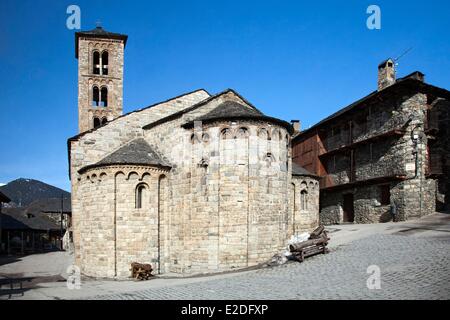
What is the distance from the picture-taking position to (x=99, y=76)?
31.6 m

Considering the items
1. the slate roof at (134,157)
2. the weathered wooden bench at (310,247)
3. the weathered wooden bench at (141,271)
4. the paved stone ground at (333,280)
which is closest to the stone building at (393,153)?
the paved stone ground at (333,280)

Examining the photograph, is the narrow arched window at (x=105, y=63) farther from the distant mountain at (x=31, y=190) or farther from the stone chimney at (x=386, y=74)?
→ the distant mountain at (x=31, y=190)

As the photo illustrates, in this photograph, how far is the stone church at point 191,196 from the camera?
18.7m

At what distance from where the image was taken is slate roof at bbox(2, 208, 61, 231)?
4647 cm

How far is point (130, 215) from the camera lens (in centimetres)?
1969

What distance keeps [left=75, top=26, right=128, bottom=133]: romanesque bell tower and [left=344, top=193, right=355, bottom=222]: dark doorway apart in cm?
1951

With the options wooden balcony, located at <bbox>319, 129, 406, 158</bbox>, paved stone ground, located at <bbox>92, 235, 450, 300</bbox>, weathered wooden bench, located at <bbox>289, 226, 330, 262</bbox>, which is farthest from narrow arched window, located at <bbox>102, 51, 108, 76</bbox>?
paved stone ground, located at <bbox>92, 235, 450, 300</bbox>

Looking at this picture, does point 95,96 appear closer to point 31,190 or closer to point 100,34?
point 100,34

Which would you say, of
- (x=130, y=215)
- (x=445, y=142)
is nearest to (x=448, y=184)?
(x=445, y=142)

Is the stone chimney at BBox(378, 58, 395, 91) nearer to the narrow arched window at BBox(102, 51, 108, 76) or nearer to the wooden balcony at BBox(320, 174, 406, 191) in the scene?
the wooden balcony at BBox(320, 174, 406, 191)

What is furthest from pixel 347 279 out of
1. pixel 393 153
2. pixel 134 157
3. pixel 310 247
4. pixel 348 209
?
pixel 348 209

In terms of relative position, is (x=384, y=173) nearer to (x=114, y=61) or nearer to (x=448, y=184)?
(x=448, y=184)

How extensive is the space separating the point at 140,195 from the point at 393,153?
17.0 meters
